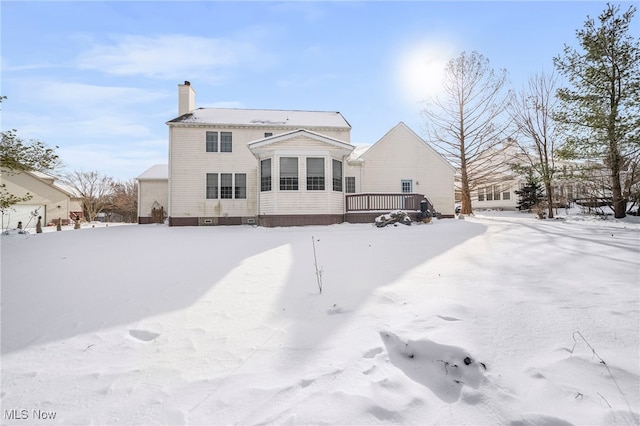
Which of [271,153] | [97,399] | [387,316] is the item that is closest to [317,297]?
[387,316]

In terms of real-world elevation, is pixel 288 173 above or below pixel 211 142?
below

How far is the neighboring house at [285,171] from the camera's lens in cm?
1459

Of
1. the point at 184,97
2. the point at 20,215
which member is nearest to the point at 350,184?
the point at 184,97

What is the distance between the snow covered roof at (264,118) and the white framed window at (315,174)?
521 cm

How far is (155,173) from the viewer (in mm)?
22438

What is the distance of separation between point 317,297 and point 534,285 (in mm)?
3071

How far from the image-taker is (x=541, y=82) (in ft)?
68.0

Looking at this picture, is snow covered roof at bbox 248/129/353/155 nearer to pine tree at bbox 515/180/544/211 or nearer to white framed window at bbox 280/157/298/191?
white framed window at bbox 280/157/298/191

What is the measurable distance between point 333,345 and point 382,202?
43.0 feet

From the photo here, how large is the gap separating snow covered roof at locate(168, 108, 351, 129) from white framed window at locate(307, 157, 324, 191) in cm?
521

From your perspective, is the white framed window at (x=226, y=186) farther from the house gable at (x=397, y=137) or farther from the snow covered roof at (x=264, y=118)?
the house gable at (x=397, y=137)

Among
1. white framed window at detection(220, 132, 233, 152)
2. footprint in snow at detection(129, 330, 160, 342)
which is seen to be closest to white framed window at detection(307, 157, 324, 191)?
white framed window at detection(220, 132, 233, 152)

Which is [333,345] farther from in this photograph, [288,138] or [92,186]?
[92,186]

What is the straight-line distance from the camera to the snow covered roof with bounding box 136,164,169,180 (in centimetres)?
2161
